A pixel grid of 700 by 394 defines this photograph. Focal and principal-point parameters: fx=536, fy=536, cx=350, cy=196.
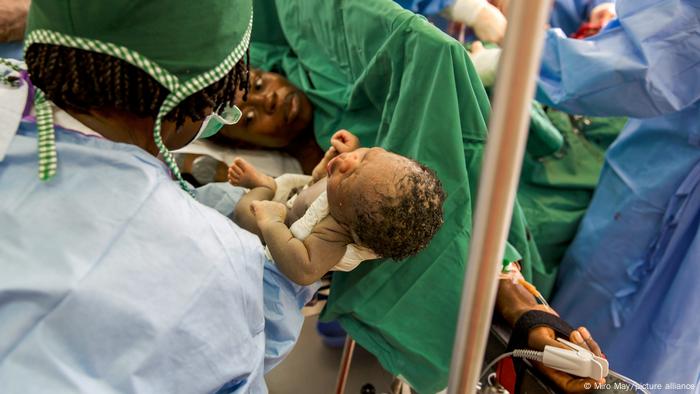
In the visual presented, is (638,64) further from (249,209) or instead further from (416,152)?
(249,209)

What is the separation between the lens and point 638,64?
1.07m

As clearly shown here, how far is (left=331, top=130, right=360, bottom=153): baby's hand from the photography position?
39.5 inches

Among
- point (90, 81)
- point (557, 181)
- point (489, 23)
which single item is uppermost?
point (90, 81)

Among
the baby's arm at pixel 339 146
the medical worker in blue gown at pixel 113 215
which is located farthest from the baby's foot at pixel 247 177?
the medical worker in blue gown at pixel 113 215

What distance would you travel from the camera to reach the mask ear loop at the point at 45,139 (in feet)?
1.94

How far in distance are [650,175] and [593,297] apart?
1.10 feet

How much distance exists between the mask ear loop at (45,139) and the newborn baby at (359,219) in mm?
366

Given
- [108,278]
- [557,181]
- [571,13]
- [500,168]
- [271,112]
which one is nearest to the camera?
[500,168]

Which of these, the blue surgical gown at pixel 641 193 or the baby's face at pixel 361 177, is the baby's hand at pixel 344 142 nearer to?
the baby's face at pixel 361 177

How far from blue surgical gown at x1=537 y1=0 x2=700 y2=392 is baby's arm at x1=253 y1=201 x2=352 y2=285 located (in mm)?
632

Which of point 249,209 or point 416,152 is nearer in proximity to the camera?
point 416,152

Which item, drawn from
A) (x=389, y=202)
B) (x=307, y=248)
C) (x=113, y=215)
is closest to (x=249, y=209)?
(x=307, y=248)

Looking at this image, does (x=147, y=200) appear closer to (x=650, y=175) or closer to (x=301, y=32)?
(x=301, y=32)

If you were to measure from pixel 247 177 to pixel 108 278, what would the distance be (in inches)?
22.0
